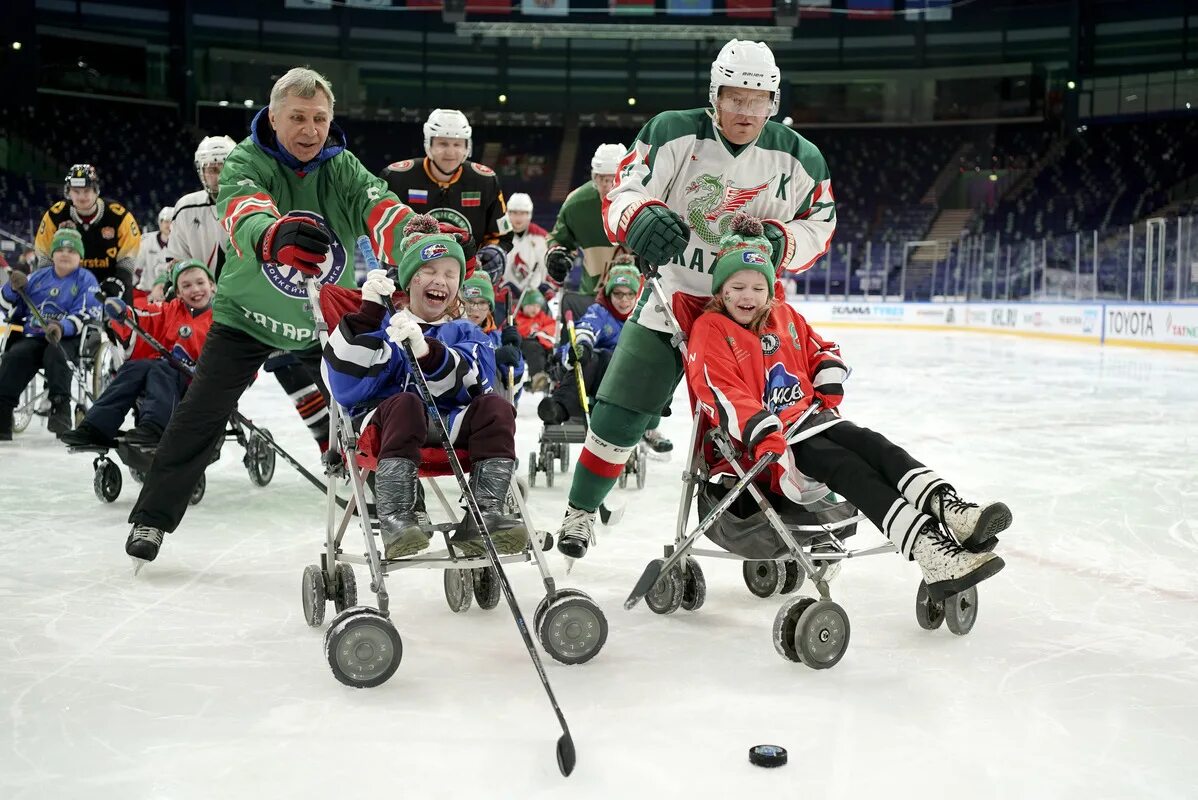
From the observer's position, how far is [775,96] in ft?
8.97

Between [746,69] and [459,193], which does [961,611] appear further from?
[459,193]

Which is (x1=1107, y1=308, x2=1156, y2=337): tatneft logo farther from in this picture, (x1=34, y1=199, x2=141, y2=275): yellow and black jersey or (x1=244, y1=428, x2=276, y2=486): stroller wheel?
(x1=244, y1=428, x2=276, y2=486): stroller wheel

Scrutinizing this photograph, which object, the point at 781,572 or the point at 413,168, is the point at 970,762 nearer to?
the point at 781,572

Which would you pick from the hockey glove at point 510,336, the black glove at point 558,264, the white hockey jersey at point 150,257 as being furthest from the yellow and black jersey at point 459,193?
the white hockey jersey at point 150,257

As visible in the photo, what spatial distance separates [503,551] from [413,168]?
2538mm

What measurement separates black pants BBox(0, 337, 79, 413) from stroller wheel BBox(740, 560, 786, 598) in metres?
3.89

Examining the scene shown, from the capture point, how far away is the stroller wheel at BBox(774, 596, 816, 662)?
220cm

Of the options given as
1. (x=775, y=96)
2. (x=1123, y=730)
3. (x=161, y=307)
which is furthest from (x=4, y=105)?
(x=1123, y=730)

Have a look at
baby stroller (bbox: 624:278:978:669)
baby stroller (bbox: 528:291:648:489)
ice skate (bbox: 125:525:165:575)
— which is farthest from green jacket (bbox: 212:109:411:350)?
baby stroller (bbox: 528:291:648:489)

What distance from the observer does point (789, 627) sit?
220cm

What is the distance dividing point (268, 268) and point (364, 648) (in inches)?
47.8

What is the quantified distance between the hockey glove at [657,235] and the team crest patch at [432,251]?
0.41 meters

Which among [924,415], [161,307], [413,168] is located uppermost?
[413,168]

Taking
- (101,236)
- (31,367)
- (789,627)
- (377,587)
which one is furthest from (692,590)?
(101,236)
